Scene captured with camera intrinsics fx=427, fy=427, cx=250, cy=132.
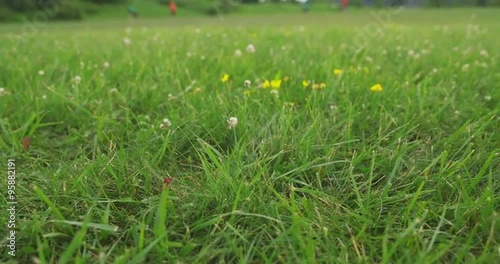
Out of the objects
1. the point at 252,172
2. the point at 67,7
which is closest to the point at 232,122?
the point at 252,172

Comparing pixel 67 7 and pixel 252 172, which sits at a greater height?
pixel 252 172

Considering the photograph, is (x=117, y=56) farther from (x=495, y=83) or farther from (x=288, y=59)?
(x=495, y=83)

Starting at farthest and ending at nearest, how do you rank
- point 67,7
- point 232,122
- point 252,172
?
1. point 67,7
2. point 232,122
3. point 252,172

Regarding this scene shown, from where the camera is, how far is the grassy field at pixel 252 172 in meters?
1.31

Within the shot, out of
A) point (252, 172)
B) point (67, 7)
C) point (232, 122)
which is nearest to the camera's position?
point (252, 172)

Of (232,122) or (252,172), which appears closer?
(252,172)

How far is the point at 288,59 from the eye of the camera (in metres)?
4.01

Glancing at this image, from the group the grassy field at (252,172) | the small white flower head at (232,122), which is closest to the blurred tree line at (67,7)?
the grassy field at (252,172)

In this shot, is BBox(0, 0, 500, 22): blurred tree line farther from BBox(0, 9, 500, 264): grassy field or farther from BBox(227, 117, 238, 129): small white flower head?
BBox(227, 117, 238, 129): small white flower head

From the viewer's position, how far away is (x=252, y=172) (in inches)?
65.9

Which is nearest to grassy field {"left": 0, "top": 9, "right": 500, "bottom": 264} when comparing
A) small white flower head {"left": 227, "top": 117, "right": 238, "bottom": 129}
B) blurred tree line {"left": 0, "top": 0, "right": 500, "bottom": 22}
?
small white flower head {"left": 227, "top": 117, "right": 238, "bottom": 129}

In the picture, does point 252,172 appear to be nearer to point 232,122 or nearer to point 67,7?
point 232,122

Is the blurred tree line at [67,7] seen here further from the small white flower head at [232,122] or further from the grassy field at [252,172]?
the small white flower head at [232,122]

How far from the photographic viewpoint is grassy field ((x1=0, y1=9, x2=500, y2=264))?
4.31 feet
